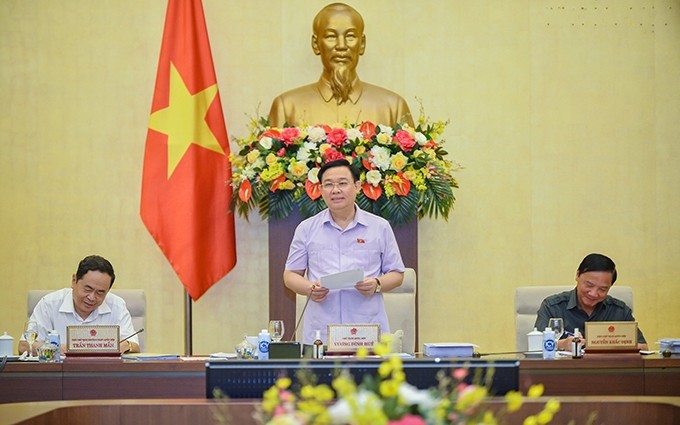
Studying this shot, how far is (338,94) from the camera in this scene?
6.00m

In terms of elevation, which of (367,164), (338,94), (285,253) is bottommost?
(285,253)

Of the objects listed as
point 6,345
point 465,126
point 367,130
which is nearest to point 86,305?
point 6,345

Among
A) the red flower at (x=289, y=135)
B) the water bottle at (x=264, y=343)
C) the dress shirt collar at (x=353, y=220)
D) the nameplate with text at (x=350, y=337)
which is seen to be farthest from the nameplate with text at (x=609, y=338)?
the red flower at (x=289, y=135)

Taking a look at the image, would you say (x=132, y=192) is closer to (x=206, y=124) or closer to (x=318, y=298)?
(x=206, y=124)

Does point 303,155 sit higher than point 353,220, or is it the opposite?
point 303,155

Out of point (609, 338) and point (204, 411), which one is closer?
point (204, 411)

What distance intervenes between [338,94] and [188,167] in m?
0.92

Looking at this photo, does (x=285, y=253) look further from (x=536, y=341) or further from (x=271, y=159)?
(x=536, y=341)

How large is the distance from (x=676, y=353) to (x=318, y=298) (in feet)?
4.29

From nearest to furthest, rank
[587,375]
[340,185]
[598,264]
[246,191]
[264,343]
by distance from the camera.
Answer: [587,375] → [264,343] → [340,185] → [598,264] → [246,191]

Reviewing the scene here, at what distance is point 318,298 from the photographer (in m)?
4.07

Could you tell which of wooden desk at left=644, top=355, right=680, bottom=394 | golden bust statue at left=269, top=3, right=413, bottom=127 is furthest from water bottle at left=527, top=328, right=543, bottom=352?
golden bust statue at left=269, top=3, right=413, bottom=127

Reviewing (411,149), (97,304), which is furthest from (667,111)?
(97,304)

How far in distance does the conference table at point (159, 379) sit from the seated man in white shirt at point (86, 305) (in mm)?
719
